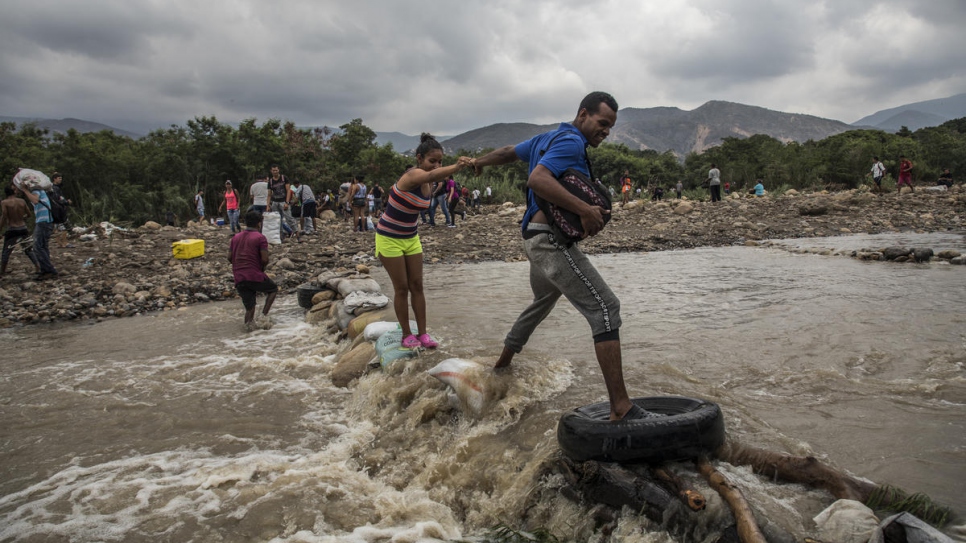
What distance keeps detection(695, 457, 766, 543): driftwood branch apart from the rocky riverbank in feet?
28.0

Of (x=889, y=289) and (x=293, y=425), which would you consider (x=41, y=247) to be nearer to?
(x=293, y=425)

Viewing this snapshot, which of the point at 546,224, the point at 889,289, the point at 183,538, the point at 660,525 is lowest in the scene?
the point at 183,538

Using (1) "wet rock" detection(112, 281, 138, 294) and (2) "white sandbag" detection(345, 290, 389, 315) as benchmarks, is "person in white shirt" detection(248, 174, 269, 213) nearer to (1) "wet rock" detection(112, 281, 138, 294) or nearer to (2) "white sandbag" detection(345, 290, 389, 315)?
(1) "wet rock" detection(112, 281, 138, 294)

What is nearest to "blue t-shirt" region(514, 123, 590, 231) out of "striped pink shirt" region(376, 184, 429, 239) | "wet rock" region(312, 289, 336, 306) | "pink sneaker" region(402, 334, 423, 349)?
"striped pink shirt" region(376, 184, 429, 239)

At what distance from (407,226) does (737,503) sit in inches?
117

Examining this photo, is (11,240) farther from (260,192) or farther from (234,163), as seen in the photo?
(234,163)

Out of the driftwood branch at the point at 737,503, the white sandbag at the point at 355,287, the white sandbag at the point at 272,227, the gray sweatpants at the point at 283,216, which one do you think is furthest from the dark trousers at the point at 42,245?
the driftwood branch at the point at 737,503

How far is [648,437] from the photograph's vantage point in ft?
8.16

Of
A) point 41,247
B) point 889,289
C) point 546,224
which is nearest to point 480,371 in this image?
point 546,224

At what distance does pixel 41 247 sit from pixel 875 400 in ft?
38.3

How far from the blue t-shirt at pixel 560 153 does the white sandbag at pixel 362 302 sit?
4.14 meters

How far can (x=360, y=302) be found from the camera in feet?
22.5

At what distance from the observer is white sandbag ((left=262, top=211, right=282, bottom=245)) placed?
12477 millimetres

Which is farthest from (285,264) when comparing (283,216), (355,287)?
(355,287)
